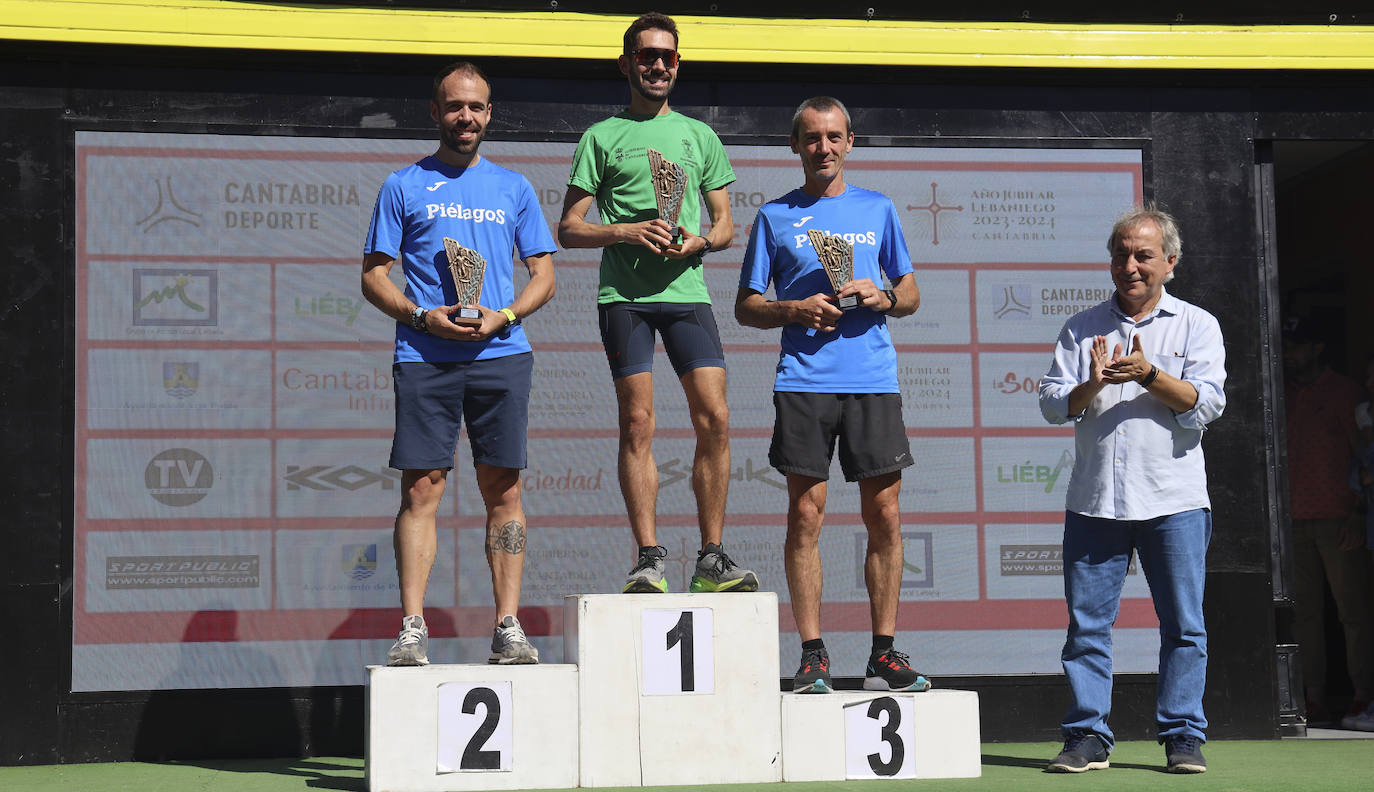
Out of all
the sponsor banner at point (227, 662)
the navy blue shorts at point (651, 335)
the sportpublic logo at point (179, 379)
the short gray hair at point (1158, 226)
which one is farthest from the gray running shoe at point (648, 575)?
the sportpublic logo at point (179, 379)

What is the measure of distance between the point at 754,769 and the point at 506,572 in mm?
1003

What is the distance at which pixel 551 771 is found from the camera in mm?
4242

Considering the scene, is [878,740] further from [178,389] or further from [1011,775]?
[178,389]

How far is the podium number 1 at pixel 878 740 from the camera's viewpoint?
4.36 metres

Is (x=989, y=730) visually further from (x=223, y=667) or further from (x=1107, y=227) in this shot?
(x=223, y=667)

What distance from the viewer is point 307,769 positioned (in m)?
5.04

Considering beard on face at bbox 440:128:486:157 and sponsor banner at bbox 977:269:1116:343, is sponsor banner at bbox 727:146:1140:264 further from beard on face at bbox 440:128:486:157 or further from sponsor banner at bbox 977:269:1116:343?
beard on face at bbox 440:128:486:157

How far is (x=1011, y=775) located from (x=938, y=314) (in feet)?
7.26

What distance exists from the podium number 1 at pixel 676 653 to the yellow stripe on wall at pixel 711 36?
2.59 meters

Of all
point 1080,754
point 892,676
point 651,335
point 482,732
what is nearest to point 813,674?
point 892,676

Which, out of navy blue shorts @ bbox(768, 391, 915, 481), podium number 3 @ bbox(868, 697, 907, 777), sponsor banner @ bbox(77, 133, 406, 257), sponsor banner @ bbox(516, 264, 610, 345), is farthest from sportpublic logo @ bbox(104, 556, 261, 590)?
podium number 3 @ bbox(868, 697, 907, 777)

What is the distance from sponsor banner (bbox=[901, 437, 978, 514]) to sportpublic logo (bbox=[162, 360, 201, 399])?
2.75 metres

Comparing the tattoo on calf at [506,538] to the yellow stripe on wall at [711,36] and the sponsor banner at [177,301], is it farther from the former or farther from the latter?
the yellow stripe on wall at [711,36]

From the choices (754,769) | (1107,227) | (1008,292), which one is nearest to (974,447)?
(1008,292)
